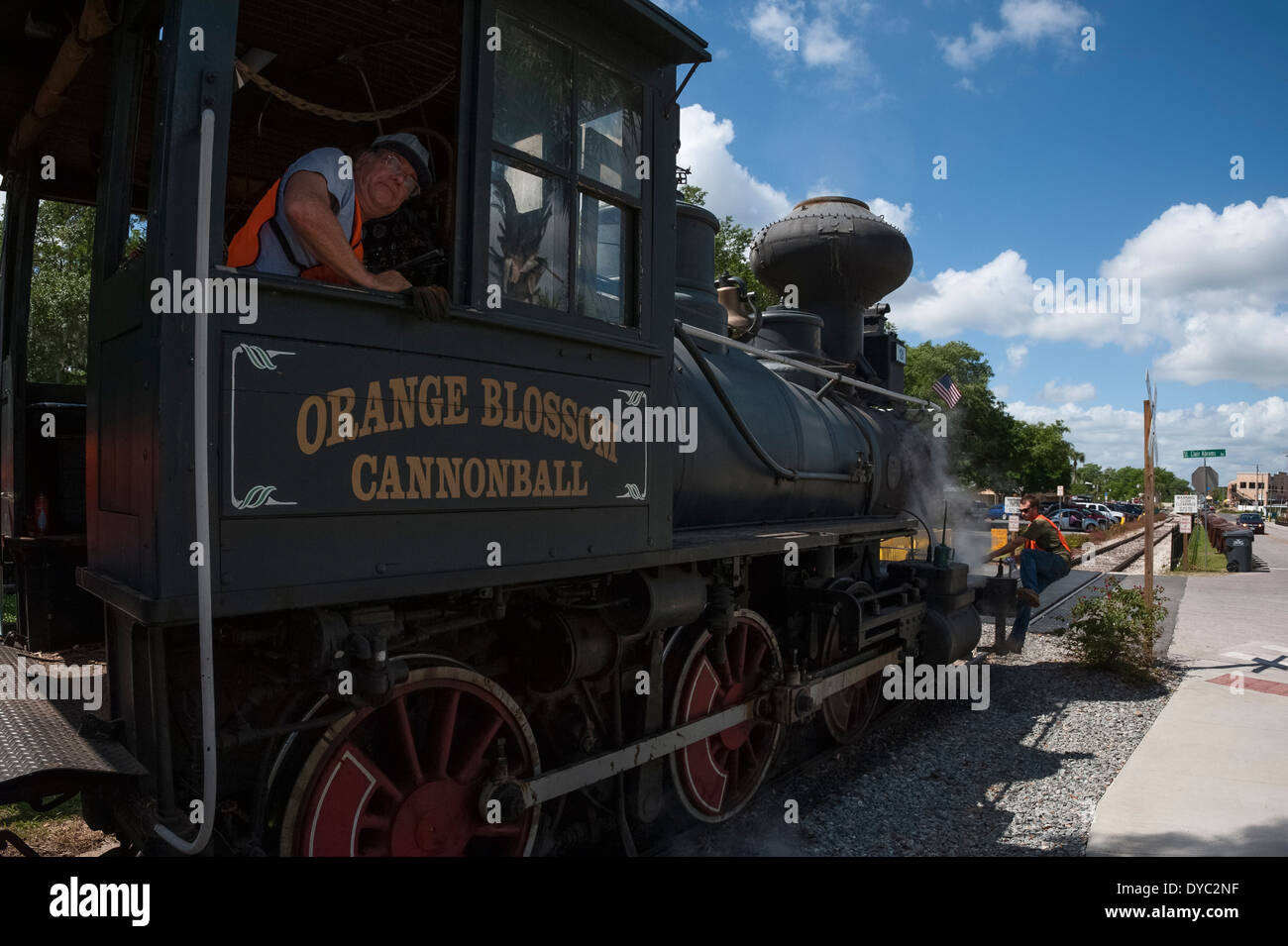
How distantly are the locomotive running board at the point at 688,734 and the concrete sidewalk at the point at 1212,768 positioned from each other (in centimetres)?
160

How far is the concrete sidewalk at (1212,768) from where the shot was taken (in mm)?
4422

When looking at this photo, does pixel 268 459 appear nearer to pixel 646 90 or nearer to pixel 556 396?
pixel 556 396

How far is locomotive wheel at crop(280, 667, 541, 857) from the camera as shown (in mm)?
2715

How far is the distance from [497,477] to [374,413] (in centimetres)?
50

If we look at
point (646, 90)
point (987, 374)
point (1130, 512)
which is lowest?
point (1130, 512)

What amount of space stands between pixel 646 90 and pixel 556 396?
1502mm

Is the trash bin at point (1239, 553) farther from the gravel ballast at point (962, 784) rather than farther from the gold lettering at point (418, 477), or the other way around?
the gold lettering at point (418, 477)

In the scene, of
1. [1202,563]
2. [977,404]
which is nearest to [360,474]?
[1202,563]

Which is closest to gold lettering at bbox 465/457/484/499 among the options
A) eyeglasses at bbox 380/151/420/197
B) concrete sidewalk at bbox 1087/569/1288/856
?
eyeglasses at bbox 380/151/420/197

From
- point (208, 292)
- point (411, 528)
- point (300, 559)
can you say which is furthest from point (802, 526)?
point (208, 292)

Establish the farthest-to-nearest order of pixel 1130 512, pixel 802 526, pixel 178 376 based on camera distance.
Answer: pixel 1130 512 < pixel 802 526 < pixel 178 376

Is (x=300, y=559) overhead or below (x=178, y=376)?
below

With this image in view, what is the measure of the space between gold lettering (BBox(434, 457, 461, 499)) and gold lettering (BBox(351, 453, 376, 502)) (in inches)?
8.5

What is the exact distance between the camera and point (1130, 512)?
62.1 metres
